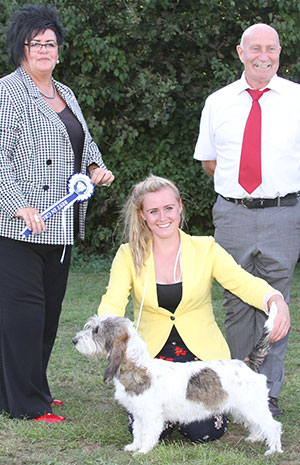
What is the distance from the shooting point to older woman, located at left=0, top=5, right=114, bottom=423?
13.9 feet

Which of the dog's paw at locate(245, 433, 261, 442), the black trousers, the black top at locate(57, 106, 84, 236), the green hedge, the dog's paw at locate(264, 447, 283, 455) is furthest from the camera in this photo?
the green hedge

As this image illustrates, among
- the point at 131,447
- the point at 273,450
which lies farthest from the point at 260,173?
the point at 131,447

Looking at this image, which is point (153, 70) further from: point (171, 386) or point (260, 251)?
point (171, 386)

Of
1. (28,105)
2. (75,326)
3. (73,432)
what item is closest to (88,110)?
(75,326)

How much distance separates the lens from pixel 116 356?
3666 millimetres

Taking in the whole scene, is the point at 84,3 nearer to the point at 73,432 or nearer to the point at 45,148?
the point at 45,148

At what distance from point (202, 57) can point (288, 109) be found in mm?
6092

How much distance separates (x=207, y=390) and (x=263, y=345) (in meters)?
0.41

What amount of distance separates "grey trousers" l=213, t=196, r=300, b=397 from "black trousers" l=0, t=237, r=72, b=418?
123 cm

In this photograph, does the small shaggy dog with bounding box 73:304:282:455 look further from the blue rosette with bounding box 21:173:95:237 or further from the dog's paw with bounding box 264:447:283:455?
the blue rosette with bounding box 21:173:95:237

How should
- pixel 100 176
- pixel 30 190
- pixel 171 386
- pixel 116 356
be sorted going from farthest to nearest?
pixel 100 176 < pixel 30 190 < pixel 171 386 < pixel 116 356

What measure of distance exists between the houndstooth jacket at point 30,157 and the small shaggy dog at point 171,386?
902 millimetres

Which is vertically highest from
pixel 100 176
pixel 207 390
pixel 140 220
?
pixel 100 176

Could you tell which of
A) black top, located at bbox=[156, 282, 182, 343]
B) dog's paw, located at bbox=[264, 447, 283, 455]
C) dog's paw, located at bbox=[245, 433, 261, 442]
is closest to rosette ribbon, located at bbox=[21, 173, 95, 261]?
black top, located at bbox=[156, 282, 182, 343]
